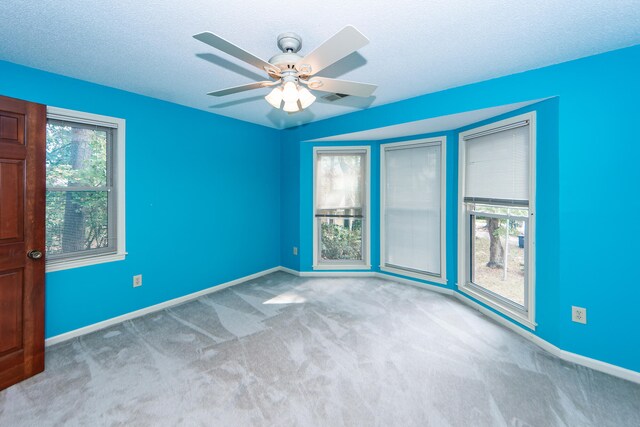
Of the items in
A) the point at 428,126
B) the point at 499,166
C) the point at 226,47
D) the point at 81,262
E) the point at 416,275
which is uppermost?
the point at 428,126

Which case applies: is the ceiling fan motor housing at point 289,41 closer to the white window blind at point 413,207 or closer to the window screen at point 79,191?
the window screen at point 79,191

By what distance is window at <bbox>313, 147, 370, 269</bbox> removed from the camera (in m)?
4.51

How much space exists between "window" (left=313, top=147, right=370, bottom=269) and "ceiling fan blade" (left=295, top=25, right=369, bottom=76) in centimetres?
283

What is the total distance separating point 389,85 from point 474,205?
1.68 meters

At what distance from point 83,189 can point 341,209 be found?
3132mm

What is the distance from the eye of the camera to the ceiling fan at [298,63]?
135 centimetres

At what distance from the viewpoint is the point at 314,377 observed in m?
2.13

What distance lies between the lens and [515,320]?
278 cm

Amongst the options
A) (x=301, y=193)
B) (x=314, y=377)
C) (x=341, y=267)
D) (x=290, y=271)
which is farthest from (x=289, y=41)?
(x=290, y=271)

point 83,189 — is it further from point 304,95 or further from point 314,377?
point 314,377

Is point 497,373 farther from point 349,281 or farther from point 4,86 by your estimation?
point 4,86

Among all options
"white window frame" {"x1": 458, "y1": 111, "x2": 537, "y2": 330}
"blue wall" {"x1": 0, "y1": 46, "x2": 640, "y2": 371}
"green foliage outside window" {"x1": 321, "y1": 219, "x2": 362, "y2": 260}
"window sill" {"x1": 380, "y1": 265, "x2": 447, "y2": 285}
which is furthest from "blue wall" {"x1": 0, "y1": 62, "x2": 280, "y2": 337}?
"white window frame" {"x1": 458, "y1": 111, "x2": 537, "y2": 330}

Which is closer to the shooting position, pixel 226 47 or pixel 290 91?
pixel 226 47

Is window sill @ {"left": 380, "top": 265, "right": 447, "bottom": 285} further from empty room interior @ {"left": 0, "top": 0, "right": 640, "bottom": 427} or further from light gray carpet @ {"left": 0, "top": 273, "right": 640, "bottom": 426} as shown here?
light gray carpet @ {"left": 0, "top": 273, "right": 640, "bottom": 426}
